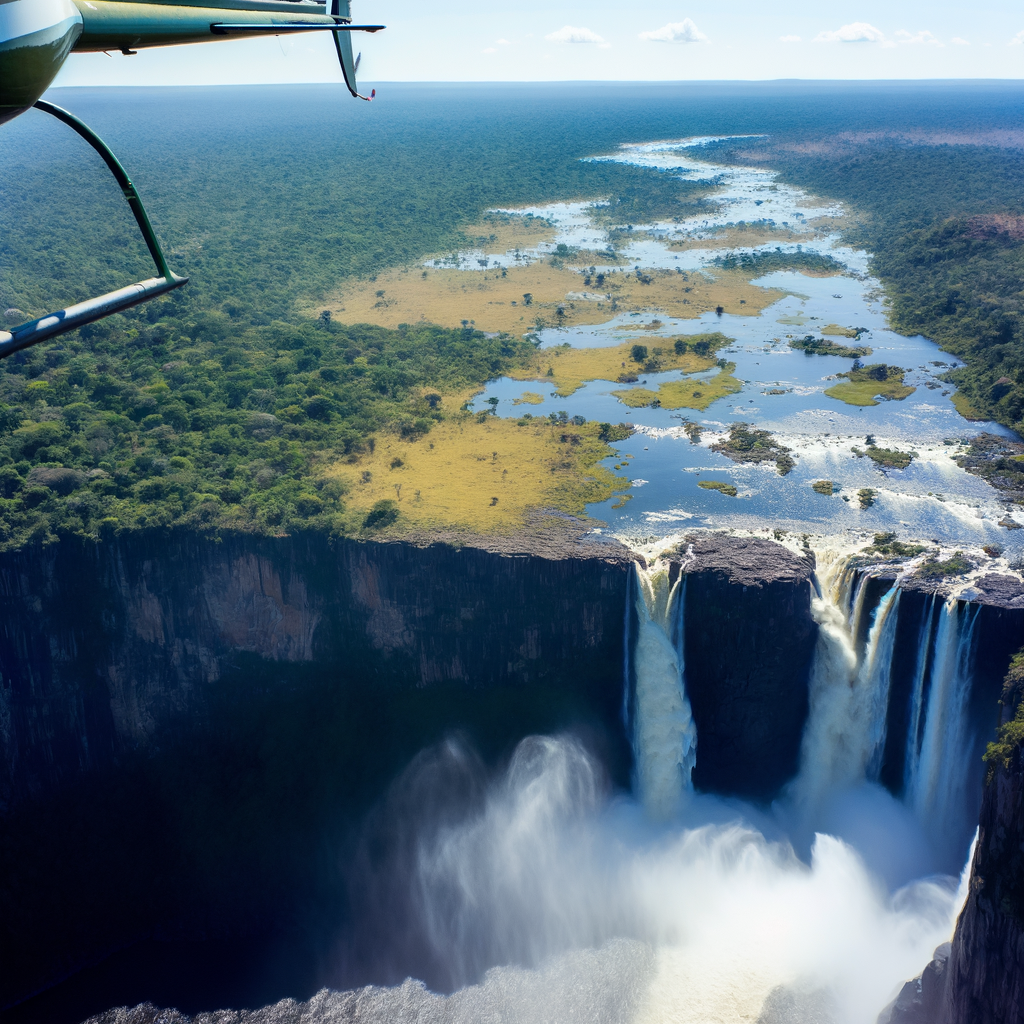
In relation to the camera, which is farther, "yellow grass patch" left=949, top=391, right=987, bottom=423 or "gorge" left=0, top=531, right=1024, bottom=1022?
"yellow grass patch" left=949, top=391, right=987, bottom=423

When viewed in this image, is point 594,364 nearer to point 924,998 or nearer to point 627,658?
point 627,658

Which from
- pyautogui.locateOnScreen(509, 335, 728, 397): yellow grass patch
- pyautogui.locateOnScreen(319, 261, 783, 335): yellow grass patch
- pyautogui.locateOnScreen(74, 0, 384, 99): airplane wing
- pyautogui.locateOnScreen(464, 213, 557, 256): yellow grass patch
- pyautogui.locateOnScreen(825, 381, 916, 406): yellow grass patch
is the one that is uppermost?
pyautogui.locateOnScreen(464, 213, 557, 256): yellow grass patch

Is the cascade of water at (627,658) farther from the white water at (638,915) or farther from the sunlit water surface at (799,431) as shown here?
the sunlit water surface at (799,431)

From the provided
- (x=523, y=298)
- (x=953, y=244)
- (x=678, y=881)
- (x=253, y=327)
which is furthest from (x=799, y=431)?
(x=953, y=244)

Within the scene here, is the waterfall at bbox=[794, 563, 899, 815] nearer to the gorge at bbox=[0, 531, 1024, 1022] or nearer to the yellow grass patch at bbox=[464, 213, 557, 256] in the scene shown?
the gorge at bbox=[0, 531, 1024, 1022]

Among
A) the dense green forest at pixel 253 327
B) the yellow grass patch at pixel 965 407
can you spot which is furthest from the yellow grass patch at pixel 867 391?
the dense green forest at pixel 253 327

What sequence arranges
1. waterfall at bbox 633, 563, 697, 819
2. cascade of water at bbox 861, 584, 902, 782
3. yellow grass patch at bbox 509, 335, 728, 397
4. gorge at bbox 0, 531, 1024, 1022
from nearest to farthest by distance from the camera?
1. cascade of water at bbox 861, 584, 902, 782
2. gorge at bbox 0, 531, 1024, 1022
3. waterfall at bbox 633, 563, 697, 819
4. yellow grass patch at bbox 509, 335, 728, 397

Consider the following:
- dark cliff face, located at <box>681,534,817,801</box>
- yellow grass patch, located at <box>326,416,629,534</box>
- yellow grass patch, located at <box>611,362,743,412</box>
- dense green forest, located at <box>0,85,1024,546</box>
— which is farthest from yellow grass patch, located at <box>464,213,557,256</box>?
dark cliff face, located at <box>681,534,817,801</box>

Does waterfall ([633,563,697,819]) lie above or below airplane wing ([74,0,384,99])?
below
